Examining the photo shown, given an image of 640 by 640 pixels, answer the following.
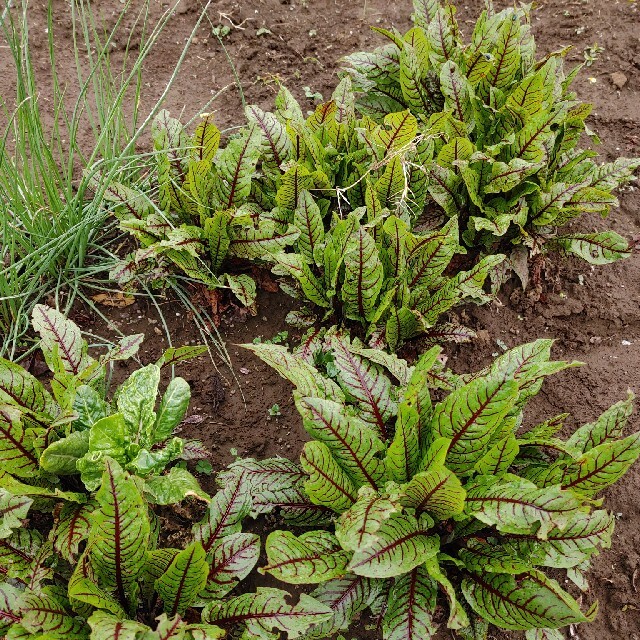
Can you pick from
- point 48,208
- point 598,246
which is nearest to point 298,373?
point 48,208

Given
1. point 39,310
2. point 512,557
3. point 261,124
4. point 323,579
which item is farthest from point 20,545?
point 261,124

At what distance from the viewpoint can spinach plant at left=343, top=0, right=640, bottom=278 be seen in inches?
104

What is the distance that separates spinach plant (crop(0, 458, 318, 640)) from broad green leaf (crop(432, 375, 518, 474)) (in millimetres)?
566

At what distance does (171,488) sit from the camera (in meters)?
1.88

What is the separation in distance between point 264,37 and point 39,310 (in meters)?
2.33

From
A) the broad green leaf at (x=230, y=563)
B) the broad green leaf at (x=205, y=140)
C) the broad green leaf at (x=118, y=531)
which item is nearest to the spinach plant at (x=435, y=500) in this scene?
the broad green leaf at (x=230, y=563)

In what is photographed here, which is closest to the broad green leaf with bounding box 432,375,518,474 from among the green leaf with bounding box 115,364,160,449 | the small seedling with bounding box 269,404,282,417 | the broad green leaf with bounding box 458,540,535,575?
the broad green leaf with bounding box 458,540,535,575

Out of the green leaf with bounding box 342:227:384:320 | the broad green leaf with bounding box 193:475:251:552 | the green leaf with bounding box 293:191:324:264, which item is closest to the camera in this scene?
the broad green leaf with bounding box 193:475:251:552

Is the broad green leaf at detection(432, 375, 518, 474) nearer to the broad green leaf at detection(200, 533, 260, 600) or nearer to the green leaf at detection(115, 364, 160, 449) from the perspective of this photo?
the broad green leaf at detection(200, 533, 260, 600)

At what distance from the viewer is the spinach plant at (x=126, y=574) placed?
1.62m

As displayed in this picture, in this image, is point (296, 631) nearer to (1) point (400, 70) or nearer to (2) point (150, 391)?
(2) point (150, 391)

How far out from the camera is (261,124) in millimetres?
2627

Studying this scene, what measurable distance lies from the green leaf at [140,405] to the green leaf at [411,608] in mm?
837

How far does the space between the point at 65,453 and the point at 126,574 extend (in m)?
0.37
